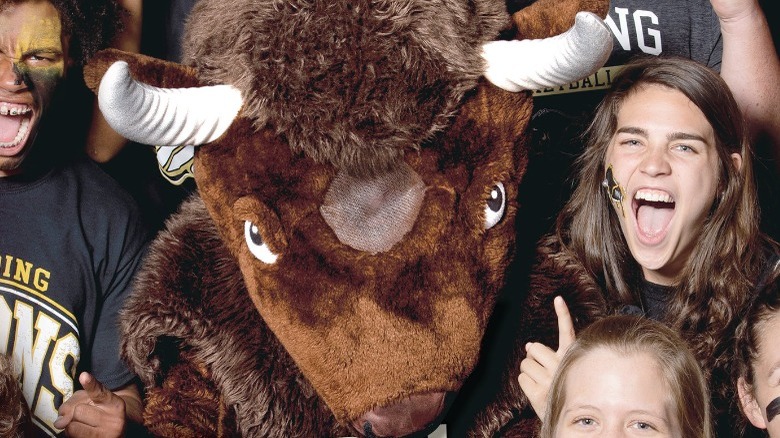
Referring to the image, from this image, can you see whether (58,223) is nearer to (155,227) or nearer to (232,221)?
(155,227)

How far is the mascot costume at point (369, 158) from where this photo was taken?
0.98m

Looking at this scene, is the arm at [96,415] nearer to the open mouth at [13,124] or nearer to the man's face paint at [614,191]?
the open mouth at [13,124]

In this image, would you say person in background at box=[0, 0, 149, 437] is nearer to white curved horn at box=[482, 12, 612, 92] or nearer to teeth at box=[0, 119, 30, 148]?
teeth at box=[0, 119, 30, 148]

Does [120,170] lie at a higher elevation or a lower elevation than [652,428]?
higher

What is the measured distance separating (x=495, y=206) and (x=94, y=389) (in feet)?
1.87

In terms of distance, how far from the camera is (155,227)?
4.13 ft

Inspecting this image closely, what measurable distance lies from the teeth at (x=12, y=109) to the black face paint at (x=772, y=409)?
3.47ft

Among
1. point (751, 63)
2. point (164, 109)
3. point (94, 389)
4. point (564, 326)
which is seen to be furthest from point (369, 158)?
point (751, 63)

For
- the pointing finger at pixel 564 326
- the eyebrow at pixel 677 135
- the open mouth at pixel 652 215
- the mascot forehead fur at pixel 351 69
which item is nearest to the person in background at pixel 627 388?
the pointing finger at pixel 564 326

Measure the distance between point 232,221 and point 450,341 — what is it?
295 millimetres

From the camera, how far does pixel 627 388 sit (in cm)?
111

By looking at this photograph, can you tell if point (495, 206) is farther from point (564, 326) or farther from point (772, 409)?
point (772, 409)

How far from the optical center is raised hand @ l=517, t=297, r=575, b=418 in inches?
46.1

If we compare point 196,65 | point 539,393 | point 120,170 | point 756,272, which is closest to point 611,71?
point 756,272
